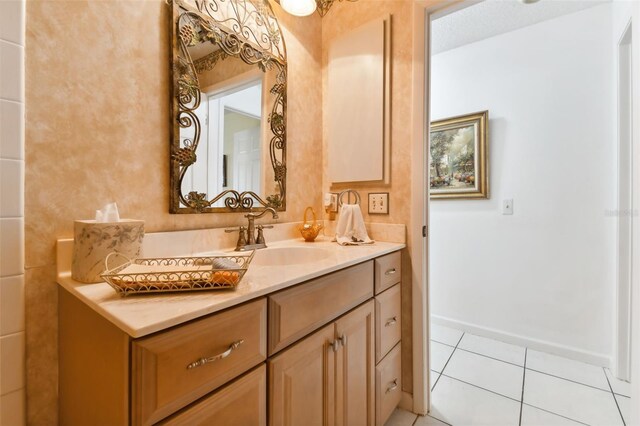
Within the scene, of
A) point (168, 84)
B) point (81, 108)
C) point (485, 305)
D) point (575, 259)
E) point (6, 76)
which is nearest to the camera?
point (6, 76)

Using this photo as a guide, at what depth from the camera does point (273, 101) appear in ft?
4.80

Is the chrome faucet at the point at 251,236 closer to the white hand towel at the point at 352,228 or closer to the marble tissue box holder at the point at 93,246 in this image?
the white hand towel at the point at 352,228

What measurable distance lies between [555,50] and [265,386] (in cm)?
267

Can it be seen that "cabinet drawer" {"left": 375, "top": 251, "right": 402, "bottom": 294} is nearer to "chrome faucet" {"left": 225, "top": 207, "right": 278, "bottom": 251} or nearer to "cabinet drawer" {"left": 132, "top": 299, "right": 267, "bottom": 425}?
"chrome faucet" {"left": 225, "top": 207, "right": 278, "bottom": 251}

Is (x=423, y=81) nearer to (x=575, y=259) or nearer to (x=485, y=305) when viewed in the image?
(x=575, y=259)

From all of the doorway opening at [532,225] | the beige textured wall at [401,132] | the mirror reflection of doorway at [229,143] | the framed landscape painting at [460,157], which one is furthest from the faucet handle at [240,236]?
the framed landscape painting at [460,157]

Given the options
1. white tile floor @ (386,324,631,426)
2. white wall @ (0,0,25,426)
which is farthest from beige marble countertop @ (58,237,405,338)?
white tile floor @ (386,324,631,426)

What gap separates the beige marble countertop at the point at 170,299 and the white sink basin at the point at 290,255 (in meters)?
0.34

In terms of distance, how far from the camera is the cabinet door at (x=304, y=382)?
74 cm

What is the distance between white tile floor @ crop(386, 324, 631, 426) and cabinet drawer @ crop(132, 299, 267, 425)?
1.11m

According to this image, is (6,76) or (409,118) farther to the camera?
(409,118)

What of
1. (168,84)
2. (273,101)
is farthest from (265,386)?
(273,101)

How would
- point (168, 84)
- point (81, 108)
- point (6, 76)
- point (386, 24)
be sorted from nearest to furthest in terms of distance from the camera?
point (6, 76)
point (81, 108)
point (168, 84)
point (386, 24)

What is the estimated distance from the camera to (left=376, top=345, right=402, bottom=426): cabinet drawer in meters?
1.21
